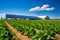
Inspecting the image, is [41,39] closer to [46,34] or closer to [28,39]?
[46,34]

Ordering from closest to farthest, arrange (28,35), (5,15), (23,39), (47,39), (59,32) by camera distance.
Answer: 1. (47,39)
2. (23,39)
3. (28,35)
4. (59,32)
5. (5,15)

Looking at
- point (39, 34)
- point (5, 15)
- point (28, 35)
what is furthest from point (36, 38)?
point (5, 15)

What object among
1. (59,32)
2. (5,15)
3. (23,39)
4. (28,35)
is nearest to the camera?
(23,39)

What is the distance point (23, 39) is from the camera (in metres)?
10.3

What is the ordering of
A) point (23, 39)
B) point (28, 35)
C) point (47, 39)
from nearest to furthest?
point (47, 39)
point (23, 39)
point (28, 35)

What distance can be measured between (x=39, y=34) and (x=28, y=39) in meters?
2.52

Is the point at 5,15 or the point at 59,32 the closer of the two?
the point at 59,32

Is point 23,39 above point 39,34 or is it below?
below

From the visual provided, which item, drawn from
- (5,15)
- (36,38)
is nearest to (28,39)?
(36,38)

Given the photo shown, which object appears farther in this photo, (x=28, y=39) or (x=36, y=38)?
(x=28, y=39)

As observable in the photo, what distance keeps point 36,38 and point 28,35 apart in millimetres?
3404

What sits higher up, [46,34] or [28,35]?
[46,34]

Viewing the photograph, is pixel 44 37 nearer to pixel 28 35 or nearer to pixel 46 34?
pixel 46 34

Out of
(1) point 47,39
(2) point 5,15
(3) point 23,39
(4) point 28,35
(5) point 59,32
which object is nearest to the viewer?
(1) point 47,39
